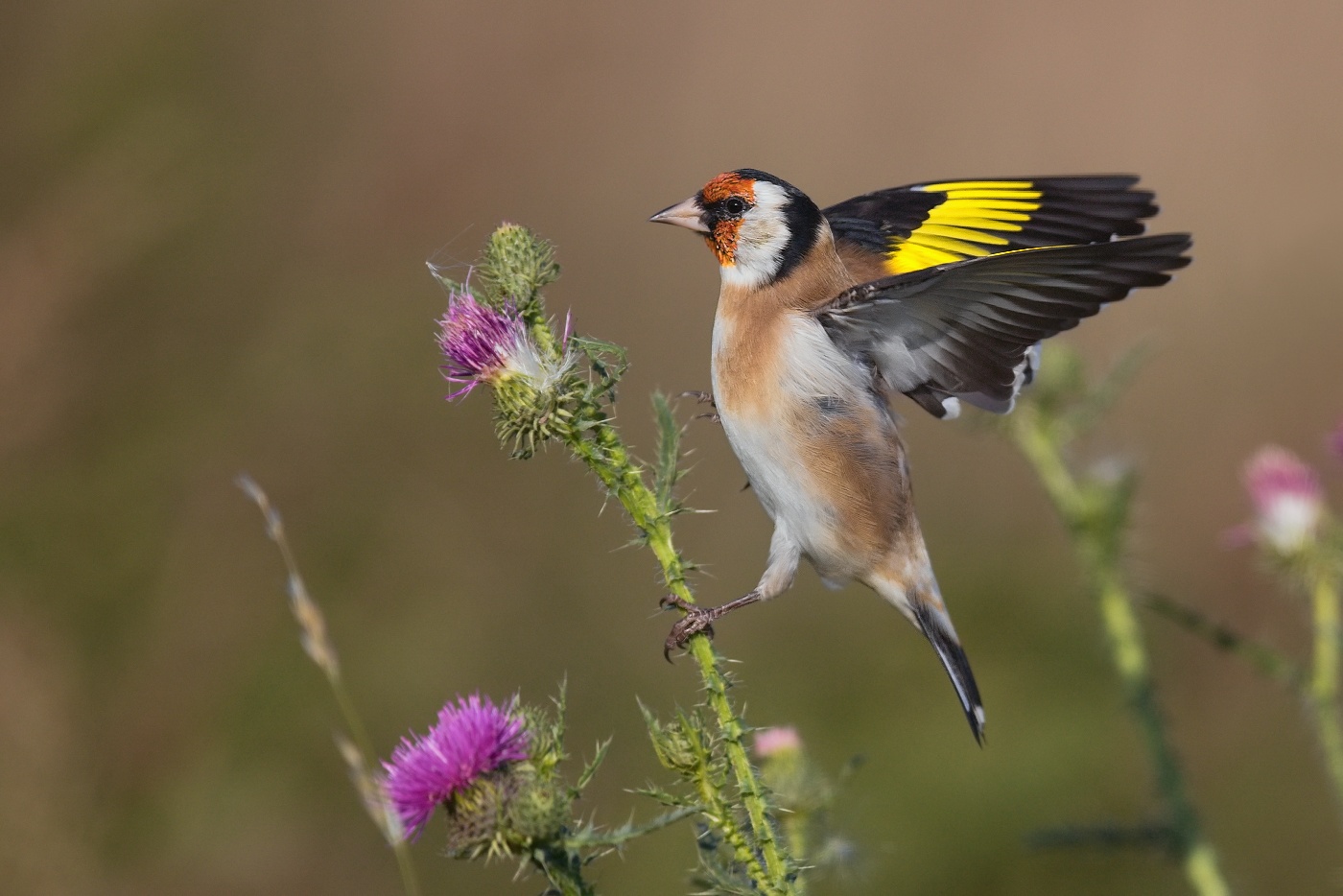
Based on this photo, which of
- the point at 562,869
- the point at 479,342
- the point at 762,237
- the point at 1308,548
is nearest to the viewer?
the point at 562,869

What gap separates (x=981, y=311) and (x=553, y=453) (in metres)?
2.59

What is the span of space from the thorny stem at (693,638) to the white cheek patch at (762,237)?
1.20 meters

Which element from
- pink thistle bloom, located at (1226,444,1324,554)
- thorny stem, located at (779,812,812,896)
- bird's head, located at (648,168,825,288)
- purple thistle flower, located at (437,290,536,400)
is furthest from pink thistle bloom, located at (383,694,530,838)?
pink thistle bloom, located at (1226,444,1324,554)

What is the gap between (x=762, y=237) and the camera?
12.3 feet

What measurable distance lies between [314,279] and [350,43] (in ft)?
8.22

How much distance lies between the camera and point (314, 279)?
27.8 ft

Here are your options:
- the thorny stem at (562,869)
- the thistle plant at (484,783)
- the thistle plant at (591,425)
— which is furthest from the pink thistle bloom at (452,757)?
the thistle plant at (591,425)

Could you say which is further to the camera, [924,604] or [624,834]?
[924,604]

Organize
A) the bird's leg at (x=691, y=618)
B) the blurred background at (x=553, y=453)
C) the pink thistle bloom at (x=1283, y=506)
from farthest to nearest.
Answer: the blurred background at (x=553, y=453) < the pink thistle bloom at (x=1283, y=506) < the bird's leg at (x=691, y=618)

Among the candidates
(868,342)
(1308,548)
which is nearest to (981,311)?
(868,342)

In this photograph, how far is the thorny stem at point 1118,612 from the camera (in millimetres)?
3734

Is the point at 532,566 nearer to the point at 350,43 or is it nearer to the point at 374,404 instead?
the point at 374,404

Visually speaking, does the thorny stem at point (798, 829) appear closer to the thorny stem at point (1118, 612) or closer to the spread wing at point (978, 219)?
the thorny stem at point (1118, 612)

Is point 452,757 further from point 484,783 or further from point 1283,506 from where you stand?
point 1283,506
